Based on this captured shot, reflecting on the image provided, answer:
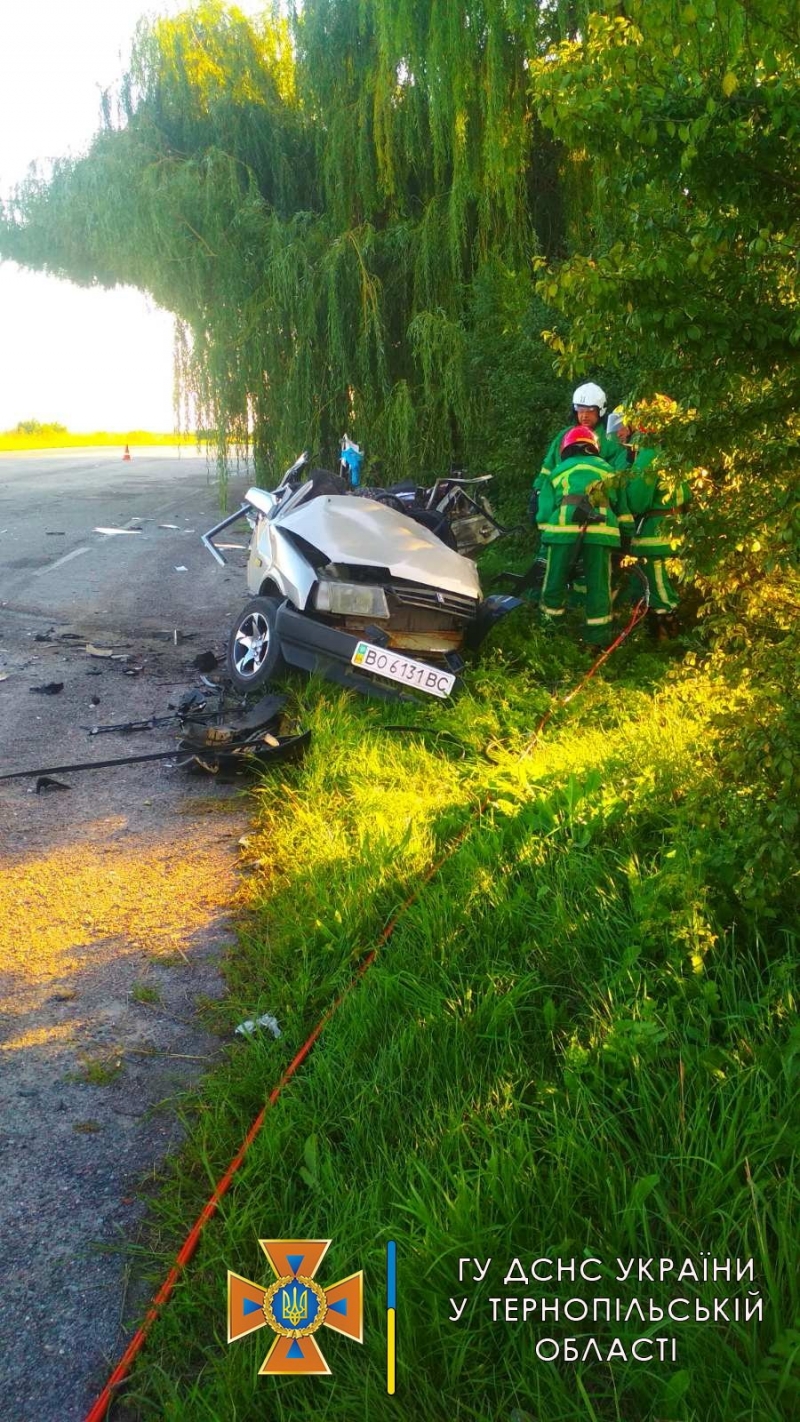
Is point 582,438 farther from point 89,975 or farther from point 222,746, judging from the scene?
point 89,975

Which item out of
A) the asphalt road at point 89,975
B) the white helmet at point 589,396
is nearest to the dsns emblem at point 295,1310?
the asphalt road at point 89,975

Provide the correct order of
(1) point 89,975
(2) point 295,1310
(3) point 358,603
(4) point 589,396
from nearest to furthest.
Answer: (2) point 295,1310 < (1) point 89,975 < (3) point 358,603 < (4) point 589,396

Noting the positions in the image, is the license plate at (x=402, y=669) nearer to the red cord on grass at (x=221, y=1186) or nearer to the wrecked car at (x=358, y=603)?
the wrecked car at (x=358, y=603)

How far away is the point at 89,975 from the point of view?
3609mm

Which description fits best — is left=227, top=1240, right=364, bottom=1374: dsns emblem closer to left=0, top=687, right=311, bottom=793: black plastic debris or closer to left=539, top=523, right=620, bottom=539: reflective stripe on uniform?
left=0, top=687, right=311, bottom=793: black plastic debris

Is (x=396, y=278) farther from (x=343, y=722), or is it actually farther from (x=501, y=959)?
(x=501, y=959)

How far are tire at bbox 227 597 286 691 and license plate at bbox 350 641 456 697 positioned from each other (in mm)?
697

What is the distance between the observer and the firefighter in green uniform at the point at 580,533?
24.1 ft

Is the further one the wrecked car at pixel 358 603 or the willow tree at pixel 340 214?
the willow tree at pixel 340 214

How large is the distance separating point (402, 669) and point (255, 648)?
4.17 feet

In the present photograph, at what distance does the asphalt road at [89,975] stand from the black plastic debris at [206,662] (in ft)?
0.49

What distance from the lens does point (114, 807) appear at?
520 cm

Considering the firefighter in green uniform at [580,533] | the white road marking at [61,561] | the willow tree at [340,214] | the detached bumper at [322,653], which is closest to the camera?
the detached bumper at [322,653]

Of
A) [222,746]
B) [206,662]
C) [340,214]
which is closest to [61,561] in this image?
[340,214]
